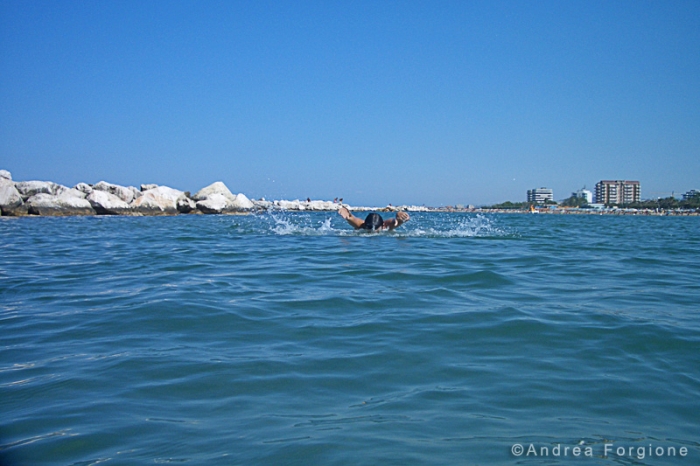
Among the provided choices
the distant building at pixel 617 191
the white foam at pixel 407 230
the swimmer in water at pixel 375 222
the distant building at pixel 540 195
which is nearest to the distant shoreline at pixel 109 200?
the white foam at pixel 407 230

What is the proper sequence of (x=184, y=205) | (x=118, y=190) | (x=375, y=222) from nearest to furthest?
1. (x=375, y=222)
2. (x=118, y=190)
3. (x=184, y=205)

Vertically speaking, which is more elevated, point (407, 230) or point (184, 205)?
point (184, 205)

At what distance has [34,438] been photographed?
2.54 meters

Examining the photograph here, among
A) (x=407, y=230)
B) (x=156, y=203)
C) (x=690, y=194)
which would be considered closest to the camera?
(x=407, y=230)

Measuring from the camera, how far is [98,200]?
36125 mm

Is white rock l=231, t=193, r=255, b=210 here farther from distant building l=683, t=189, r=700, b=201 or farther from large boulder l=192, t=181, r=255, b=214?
distant building l=683, t=189, r=700, b=201

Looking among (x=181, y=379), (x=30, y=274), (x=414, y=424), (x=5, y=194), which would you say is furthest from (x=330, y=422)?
(x=5, y=194)

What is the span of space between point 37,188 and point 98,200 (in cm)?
462

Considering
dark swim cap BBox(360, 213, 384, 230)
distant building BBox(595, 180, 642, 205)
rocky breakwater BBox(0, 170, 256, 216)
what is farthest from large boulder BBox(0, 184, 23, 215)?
distant building BBox(595, 180, 642, 205)

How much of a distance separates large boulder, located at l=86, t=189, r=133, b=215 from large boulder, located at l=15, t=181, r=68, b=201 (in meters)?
2.82

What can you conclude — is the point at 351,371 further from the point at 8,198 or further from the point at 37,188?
the point at 37,188

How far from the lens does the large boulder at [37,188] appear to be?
35.9 metres

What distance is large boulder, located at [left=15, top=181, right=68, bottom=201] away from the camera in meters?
35.9

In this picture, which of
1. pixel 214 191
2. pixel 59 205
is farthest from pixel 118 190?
pixel 214 191
